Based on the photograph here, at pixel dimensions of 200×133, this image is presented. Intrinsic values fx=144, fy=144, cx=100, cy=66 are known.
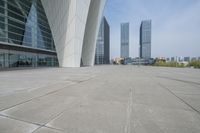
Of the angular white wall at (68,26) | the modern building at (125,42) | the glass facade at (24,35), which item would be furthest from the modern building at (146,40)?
the glass facade at (24,35)

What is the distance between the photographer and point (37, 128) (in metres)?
2.71

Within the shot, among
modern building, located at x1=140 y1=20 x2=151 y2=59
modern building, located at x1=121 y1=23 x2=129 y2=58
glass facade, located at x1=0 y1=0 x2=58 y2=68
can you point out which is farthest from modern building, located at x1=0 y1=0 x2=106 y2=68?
modern building, located at x1=121 y1=23 x2=129 y2=58

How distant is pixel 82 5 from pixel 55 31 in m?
8.41

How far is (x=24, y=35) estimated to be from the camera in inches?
1092

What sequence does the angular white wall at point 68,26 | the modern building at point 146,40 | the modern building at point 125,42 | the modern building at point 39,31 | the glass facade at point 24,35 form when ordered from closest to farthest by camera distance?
the glass facade at point 24,35 < the modern building at point 39,31 < the angular white wall at point 68,26 < the modern building at point 146,40 < the modern building at point 125,42

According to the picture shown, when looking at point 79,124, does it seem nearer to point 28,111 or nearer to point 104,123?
point 104,123

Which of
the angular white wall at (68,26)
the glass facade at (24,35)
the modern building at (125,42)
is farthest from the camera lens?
the modern building at (125,42)

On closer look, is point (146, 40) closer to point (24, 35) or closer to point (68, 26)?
point (68, 26)

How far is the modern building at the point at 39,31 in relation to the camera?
24.9m

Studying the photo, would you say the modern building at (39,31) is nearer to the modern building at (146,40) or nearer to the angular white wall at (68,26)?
the angular white wall at (68,26)

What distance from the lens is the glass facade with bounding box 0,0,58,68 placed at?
2420cm

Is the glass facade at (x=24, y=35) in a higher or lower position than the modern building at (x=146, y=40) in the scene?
lower

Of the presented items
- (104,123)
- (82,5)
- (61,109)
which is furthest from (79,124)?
(82,5)

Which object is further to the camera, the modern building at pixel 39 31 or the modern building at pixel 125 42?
the modern building at pixel 125 42
